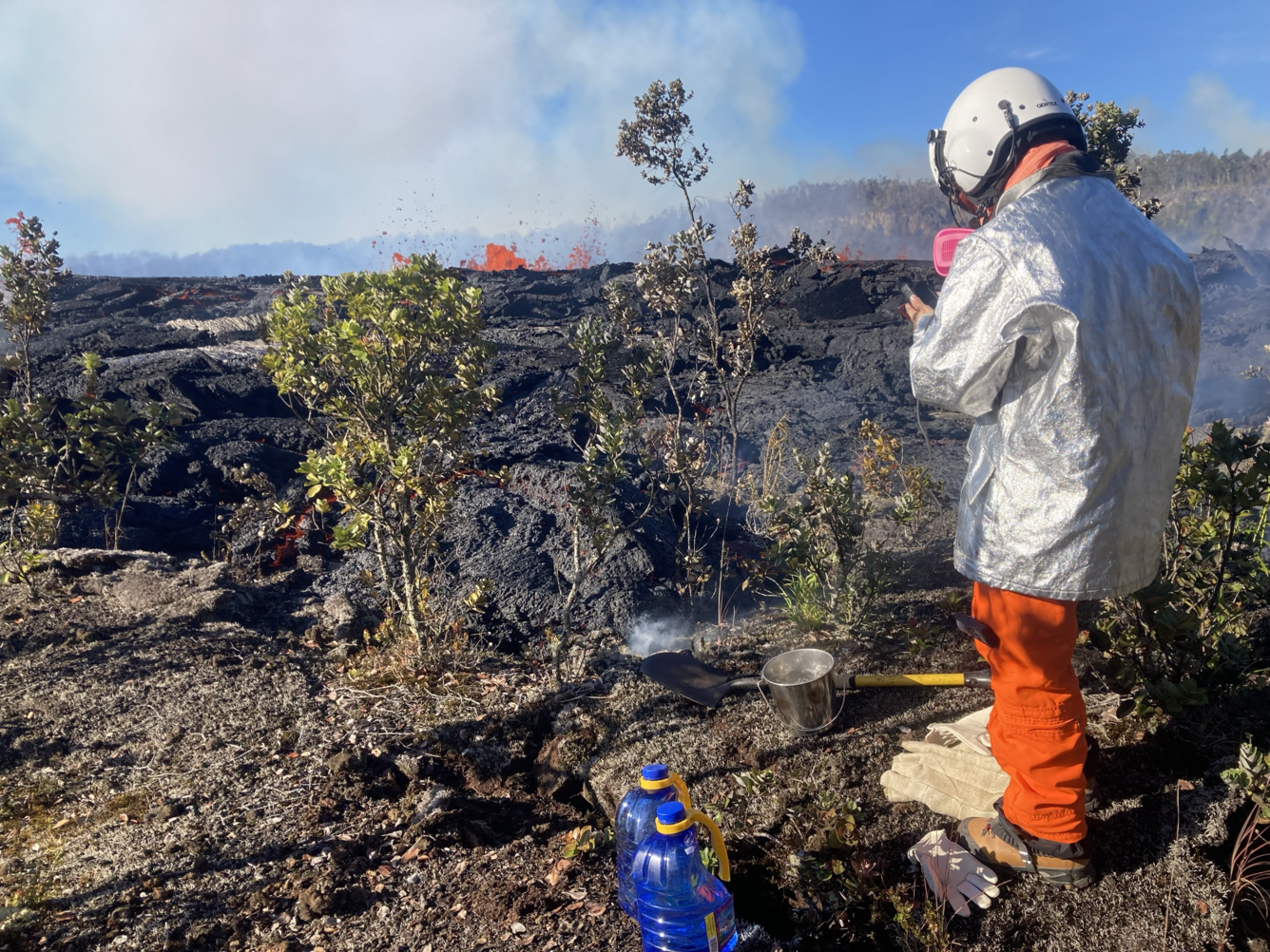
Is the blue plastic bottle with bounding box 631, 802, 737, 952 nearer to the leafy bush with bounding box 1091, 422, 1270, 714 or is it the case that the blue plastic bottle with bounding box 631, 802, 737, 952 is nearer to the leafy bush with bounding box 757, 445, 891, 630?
the leafy bush with bounding box 1091, 422, 1270, 714

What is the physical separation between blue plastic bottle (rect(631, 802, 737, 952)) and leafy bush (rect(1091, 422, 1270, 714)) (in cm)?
160

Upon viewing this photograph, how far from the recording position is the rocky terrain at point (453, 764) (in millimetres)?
2045

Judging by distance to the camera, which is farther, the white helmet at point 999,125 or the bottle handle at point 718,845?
the white helmet at point 999,125

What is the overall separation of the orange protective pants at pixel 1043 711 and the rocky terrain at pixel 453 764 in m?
0.24

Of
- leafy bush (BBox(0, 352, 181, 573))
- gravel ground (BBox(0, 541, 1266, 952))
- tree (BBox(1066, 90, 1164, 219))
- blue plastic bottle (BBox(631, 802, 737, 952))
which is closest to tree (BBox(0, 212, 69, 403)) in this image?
leafy bush (BBox(0, 352, 181, 573))

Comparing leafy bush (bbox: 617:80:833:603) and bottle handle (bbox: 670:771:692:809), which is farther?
leafy bush (bbox: 617:80:833:603)

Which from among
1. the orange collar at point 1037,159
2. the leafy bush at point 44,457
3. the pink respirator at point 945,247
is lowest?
the leafy bush at point 44,457

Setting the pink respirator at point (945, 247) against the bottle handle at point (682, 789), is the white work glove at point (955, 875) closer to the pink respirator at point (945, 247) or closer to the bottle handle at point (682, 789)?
the bottle handle at point (682, 789)

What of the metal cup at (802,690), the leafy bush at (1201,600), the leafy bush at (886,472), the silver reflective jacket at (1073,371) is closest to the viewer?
the silver reflective jacket at (1073,371)

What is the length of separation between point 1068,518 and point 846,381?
9.95 meters

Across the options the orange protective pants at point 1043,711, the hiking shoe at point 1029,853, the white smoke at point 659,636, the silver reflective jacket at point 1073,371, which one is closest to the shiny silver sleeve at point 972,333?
the silver reflective jacket at point 1073,371

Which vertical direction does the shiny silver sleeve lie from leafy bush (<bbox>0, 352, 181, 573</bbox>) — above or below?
above

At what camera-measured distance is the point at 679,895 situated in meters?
1.81

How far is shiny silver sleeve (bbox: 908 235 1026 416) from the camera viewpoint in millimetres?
1784
